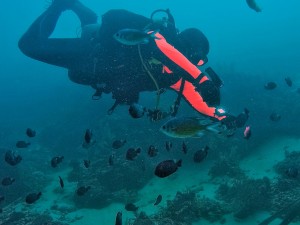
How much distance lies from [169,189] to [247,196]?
9.09 ft

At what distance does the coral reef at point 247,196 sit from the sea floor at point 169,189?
0.67ft

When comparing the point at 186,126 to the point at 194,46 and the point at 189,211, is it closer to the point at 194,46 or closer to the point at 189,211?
the point at 194,46

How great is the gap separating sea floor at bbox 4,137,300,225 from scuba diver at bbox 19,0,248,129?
13.2 feet

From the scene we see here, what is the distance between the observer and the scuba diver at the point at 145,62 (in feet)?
17.0

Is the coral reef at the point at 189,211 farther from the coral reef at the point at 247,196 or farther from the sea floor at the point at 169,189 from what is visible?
the coral reef at the point at 247,196

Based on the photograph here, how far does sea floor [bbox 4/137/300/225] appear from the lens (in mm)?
8836

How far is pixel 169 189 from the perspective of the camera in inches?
384

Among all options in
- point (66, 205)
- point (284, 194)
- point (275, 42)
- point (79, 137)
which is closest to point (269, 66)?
point (275, 42)

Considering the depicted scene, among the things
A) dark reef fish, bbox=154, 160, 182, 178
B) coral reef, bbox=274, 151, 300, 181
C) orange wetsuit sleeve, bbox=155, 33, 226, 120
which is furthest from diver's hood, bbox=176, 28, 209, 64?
coral reef, bbox=274, 151, 300, 181

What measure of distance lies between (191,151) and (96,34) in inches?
240

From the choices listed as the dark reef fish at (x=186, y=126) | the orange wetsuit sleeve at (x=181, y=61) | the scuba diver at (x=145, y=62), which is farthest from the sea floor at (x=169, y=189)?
the dark reef fish at (x=186, y=126)

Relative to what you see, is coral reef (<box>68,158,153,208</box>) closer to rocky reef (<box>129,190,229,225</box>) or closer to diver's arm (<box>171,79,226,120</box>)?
rocky reef (<box>129,190,229,225</box>)

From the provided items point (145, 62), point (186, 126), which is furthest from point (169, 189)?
point (186, 126)

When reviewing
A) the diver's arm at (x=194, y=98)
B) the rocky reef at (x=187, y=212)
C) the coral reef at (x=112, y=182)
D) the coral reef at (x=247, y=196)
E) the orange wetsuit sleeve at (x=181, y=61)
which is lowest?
the coral reef at (x=112, y=182)
